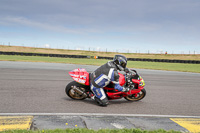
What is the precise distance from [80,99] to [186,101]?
3.81m

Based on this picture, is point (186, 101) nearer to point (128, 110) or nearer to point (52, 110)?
point (128, 110)

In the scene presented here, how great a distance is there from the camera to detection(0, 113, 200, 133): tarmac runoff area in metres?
4.02

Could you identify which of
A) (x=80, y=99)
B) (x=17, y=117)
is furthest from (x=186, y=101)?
(x=17, y=117)

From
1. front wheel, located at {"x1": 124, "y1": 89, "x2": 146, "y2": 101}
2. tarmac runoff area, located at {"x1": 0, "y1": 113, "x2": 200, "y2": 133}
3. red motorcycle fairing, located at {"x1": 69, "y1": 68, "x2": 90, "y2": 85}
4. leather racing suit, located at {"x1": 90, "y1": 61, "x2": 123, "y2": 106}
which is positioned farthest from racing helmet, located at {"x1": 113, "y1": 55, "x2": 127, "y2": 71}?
tarmac runoff area, located at {"x1": 0, "y1": 113, "x2": 200, "y2": 133}

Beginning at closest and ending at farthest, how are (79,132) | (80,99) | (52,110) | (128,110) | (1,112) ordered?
(79,132)
(1,112)
(52,110)
(128,110)
(80,99)

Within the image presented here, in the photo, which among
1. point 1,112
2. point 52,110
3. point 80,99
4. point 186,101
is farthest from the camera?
point 186,101

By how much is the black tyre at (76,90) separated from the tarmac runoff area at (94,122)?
1.39 metres

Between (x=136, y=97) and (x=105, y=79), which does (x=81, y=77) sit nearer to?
(x=105, y=79)

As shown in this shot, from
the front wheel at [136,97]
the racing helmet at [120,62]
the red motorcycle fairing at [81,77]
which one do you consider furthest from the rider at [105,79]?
the front wheel at [136,97]

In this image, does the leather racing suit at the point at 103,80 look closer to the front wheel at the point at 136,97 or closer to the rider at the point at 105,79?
the rider at the point at 105,79

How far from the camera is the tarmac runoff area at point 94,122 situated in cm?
402

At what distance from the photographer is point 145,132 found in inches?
145

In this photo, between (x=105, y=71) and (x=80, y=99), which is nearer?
(x=105, y=71)

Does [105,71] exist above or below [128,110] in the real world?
above
